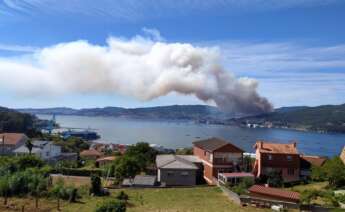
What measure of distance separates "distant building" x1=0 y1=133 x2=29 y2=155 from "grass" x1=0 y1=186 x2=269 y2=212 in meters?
42.7

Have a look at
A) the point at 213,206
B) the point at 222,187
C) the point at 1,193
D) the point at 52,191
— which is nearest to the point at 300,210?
the point at 213,206

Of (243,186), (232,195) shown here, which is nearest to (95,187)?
(232,195)

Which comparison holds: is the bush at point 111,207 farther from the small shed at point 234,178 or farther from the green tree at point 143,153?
the green tree at point 143,153

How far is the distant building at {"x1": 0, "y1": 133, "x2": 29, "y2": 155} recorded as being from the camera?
67.6 m

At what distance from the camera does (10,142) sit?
228 feet

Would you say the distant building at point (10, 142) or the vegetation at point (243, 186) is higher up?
Answer: the distant building at point (10, 142)

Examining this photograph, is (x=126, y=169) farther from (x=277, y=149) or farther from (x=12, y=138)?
(x=12, y=138)

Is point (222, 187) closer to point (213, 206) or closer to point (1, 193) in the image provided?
point (213, 206)

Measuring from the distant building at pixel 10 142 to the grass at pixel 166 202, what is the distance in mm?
42674

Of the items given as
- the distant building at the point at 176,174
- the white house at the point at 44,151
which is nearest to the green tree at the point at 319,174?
the distant building at the point at 176,174

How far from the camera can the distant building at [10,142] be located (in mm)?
67600

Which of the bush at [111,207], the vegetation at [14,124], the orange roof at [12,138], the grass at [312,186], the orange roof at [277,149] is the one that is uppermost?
the vegetation at [14,124]

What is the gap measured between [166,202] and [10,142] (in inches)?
2007

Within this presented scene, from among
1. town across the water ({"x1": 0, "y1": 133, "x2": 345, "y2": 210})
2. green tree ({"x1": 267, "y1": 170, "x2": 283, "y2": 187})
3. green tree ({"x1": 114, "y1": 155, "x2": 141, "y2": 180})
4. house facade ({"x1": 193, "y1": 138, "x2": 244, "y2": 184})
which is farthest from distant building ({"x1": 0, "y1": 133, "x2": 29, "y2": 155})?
green tree ({"x1": 267, "y1": 170, "x2": 283, "y2": 187})
